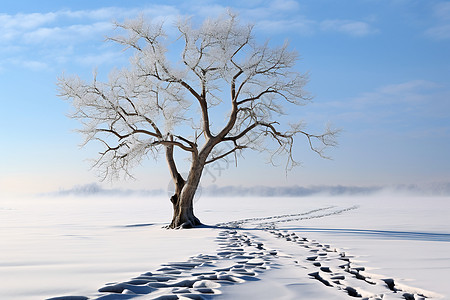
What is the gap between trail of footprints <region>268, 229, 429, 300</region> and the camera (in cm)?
419

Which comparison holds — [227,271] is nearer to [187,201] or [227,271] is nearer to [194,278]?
[194,278]

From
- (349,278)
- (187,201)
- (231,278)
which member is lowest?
(349,278)

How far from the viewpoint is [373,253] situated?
7.12m

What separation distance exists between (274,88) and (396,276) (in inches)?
410

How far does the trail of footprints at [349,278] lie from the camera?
4.19m

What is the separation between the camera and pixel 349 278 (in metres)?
4.94

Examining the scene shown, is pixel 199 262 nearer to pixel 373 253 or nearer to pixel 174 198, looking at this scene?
pixel 373 253

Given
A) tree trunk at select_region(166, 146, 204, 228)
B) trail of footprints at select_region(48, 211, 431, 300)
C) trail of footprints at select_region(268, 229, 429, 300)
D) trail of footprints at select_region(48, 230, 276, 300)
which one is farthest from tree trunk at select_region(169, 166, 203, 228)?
trail of footprints at select_region(268, 229, 429, 300)

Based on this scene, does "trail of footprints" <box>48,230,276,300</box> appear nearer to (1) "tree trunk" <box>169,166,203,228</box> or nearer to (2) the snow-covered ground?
(2) the snow-covered ground

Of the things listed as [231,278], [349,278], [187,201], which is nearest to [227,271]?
[231,278]

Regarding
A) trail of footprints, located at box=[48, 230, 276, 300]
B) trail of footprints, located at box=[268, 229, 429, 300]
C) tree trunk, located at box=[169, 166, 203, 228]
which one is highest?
tree trunk, located at box=[169, 166, 203, 228]

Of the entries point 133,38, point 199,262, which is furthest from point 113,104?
point 199,262

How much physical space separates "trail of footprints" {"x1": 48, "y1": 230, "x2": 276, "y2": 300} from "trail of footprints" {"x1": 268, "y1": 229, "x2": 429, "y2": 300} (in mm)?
722

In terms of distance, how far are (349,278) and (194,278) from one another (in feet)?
6.19
